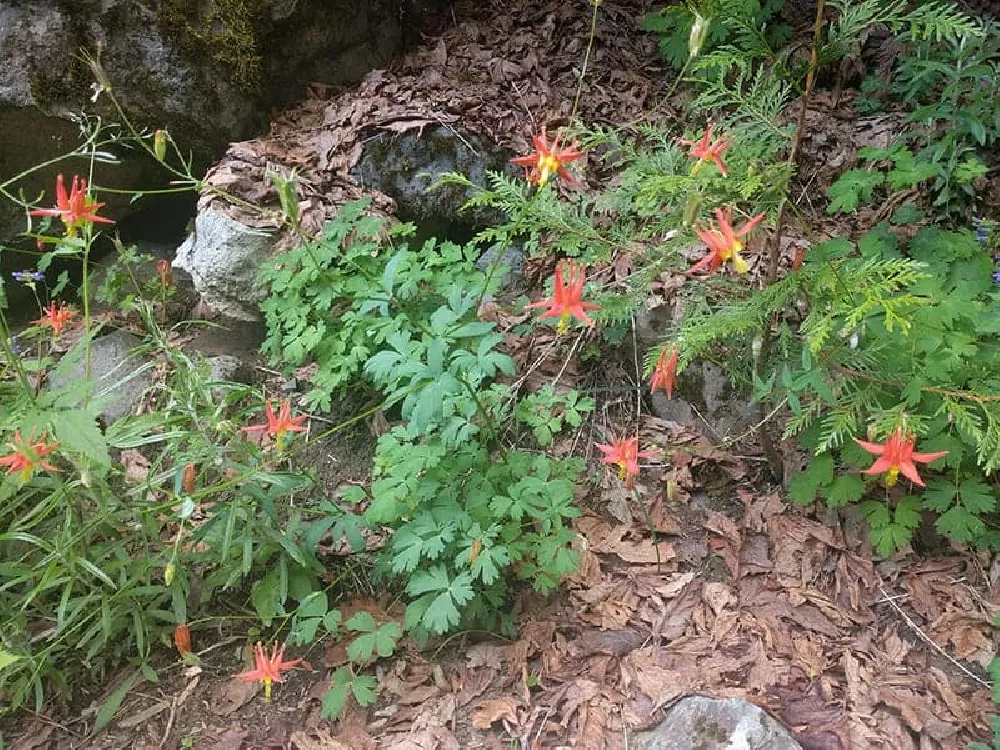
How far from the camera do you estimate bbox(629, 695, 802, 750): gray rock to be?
1.78 meters

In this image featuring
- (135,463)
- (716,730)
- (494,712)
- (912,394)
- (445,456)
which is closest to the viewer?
(716,730)

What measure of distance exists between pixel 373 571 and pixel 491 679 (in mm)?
488

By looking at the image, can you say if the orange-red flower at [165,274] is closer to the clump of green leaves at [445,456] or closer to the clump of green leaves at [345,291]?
the clump of green leaves at [345,291]

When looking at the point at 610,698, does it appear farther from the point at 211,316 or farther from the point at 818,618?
the point at 211,316

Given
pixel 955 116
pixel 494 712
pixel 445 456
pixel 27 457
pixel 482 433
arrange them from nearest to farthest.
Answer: pixel 27 457
pixel 494 712
pixel 445 456
pixel 482 433
pixel 955 116

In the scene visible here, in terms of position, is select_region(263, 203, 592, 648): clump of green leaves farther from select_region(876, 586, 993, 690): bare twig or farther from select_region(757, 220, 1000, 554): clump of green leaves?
select_region(876, 586, 993, 690): bare twig

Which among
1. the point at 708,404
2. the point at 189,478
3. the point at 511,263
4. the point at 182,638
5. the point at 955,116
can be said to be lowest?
the point at 708,404

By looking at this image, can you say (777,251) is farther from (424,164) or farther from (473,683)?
(424,164)

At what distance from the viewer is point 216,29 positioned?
3344 millimetres

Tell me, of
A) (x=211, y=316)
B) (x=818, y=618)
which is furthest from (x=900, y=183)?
(x=211, y=316)

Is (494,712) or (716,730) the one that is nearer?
(716,730)

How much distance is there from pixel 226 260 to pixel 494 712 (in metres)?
2.05

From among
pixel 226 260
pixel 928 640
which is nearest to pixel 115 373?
pixel 226 260

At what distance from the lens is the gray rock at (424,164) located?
10.8 feet
